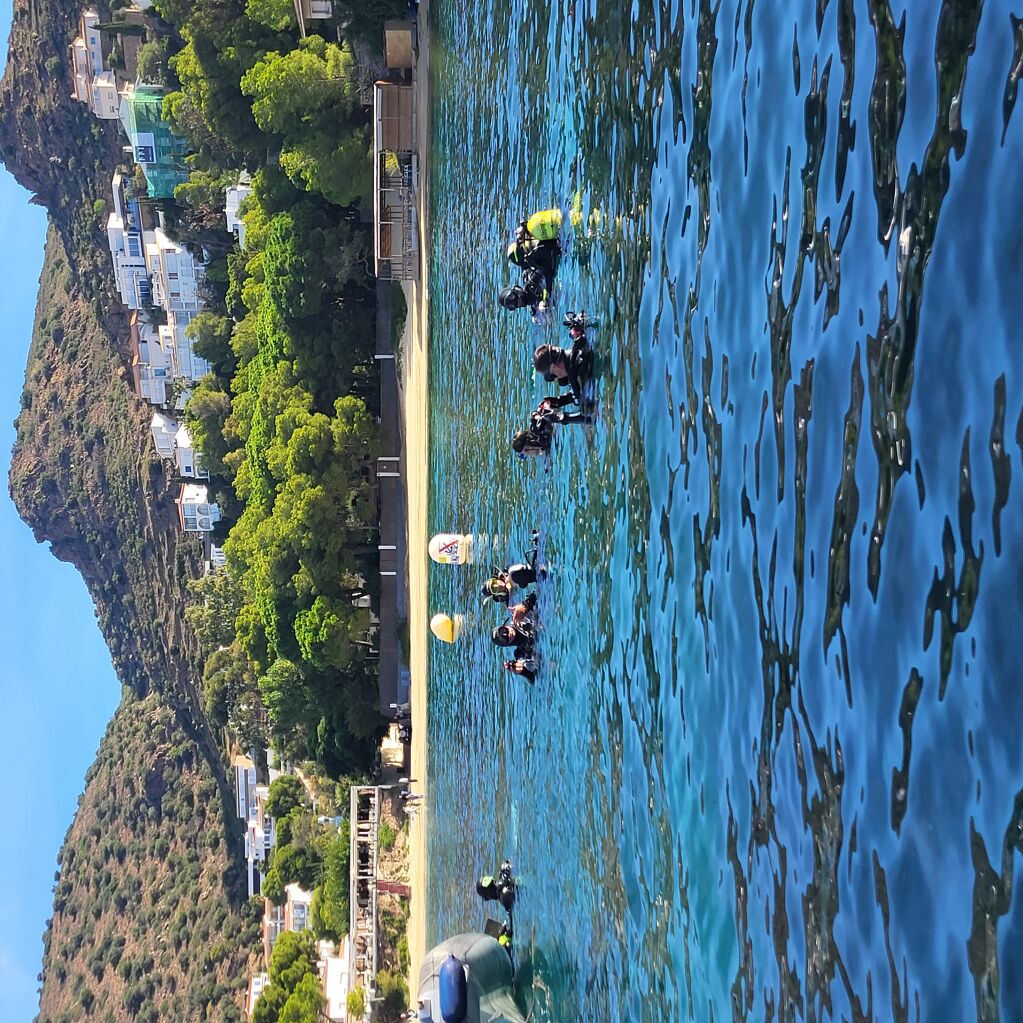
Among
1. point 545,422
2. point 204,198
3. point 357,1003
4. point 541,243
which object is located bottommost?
point 357,1003

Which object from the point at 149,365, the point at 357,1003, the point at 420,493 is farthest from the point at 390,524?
the point at 149,365

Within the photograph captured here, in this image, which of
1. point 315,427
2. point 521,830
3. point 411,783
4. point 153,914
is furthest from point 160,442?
point 521,830

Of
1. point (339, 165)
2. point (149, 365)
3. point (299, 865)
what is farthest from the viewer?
point (149, 365)

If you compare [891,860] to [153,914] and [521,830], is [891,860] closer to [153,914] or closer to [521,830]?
[521,830]

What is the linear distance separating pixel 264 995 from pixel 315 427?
22281mm

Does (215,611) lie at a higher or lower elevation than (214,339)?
lower

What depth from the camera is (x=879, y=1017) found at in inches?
271

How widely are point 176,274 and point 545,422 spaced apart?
53.9 meters

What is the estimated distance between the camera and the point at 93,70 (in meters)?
62.8

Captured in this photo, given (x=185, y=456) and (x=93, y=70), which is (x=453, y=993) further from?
(x=93, y=70)

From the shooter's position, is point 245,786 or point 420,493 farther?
point 245,786

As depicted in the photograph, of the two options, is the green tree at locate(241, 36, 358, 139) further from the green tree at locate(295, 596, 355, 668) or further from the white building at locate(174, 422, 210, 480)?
the white building at locate(174, 422, 210, 480)

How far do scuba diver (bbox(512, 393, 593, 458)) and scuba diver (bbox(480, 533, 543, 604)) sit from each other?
1.69 meters

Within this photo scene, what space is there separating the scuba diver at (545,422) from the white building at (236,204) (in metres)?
37.0
